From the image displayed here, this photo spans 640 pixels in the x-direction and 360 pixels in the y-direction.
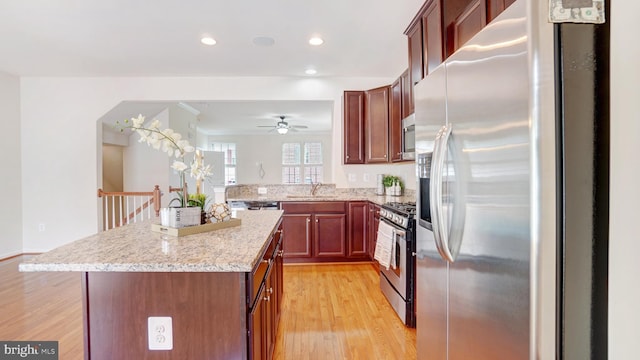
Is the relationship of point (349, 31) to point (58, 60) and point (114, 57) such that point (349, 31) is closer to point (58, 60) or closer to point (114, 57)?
point (114, 57)

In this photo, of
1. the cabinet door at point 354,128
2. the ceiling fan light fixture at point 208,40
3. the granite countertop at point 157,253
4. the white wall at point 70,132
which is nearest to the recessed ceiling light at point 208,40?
the ceiling fan light fixture at point 208,40

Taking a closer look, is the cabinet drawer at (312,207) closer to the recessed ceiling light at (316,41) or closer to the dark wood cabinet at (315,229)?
the dark wood cabinet at (315,229)

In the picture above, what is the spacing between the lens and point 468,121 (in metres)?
1.13

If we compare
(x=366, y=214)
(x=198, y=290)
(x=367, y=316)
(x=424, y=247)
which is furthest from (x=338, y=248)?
(x=198, y=290)

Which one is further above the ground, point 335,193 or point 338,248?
point 335,193

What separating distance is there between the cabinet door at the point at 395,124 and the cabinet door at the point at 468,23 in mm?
1636

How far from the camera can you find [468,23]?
1.89 meters

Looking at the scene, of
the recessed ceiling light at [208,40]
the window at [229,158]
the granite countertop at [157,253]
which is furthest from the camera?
the window at [229,158]

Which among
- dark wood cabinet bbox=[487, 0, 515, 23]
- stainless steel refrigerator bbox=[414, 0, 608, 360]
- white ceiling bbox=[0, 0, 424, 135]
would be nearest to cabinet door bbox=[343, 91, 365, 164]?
white ceiling bbox=[0, 0, 424, 135]

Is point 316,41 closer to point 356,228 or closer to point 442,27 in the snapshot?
point 442,27

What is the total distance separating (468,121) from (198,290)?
3.83 feet

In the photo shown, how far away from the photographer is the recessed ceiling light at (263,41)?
3156 mm

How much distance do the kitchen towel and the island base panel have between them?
1.65m

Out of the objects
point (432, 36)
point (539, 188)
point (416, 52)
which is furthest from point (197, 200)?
point (416, 52)
